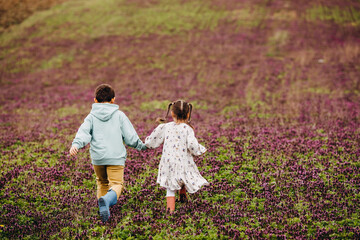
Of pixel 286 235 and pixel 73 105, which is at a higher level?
pixel 286 235

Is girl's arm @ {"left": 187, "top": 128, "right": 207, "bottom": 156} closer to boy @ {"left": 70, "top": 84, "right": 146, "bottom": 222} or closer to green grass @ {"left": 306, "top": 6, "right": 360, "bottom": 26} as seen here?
boy @ {"left": 70, "top": 84, "right": 146, "bottom": 222}

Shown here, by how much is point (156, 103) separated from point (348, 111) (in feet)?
39.4

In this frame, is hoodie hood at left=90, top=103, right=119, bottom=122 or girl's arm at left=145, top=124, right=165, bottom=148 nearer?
hoodie hood at left=90, top=103, right=119, bottom=122

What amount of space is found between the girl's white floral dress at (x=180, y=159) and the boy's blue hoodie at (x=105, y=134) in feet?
2.86

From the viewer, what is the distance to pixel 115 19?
44156 mm

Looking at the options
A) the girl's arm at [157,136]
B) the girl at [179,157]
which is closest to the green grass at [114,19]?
the girl's arm at [157,136]

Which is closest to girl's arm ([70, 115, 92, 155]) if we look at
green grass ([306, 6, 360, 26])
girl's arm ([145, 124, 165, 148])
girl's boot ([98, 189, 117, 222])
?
girl's boot ([98, 189, 117, 222])

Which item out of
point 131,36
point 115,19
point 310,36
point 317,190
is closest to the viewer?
point 317,190

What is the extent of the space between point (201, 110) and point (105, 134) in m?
12.4

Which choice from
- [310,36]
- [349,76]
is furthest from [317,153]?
[310,36]

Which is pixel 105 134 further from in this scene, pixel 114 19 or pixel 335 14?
pixel 335 14

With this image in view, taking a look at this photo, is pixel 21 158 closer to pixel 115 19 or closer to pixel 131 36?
pixel 131 36

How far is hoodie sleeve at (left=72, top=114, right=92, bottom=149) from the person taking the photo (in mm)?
5941

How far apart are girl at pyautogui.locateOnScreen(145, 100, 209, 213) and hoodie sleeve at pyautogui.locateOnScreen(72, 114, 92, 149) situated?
1563 millimetres
